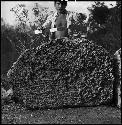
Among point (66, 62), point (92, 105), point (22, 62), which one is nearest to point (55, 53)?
point (66, 62)

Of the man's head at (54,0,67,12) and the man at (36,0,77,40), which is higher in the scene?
the man's head at (54,0,67,12)

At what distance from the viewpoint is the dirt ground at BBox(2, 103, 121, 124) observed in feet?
15.3

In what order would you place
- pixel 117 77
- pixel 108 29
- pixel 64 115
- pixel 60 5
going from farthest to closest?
1. pixel 108 29
2. pixel 60 5
3. pixel 117 77
4. pixel 64 115

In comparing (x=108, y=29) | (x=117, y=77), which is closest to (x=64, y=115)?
(x=117, y=77)

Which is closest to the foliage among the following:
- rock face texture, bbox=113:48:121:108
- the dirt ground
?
rock face texture, bbox=113:48:121:108

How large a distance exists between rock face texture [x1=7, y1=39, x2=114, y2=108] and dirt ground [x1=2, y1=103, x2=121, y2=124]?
0.72 ft

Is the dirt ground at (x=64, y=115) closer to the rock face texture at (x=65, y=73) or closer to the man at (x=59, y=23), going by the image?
the rock face texture at (x=65, y=73)

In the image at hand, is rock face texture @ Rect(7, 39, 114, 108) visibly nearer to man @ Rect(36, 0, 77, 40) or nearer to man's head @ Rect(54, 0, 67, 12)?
man @ Rect(36, 0, 77, 40)

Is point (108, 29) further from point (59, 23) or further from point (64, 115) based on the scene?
point (64, 115)

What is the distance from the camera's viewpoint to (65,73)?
535cm

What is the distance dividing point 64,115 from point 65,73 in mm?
738

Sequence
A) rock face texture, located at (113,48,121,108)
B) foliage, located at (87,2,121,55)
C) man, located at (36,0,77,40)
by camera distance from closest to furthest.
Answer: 1. rock face texture, located at (113,48,121,108)
2. man, located at (36,0,77,40)
3. foliage, located at (87,2,121,55)

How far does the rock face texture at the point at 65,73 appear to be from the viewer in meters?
5.32

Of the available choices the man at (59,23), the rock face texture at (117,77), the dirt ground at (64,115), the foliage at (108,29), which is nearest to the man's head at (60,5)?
the man at (59,23)
